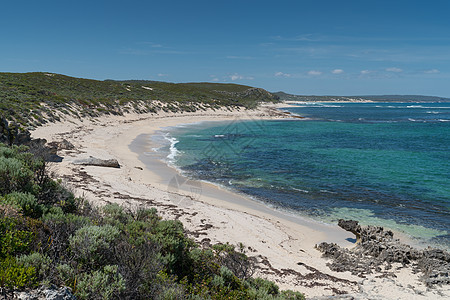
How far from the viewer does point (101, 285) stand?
3.74 m

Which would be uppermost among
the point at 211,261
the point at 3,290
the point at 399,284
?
the point at 3,290

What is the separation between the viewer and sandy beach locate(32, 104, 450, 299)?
7.43 m

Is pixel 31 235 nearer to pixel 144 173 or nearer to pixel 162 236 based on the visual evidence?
pixel 162 236

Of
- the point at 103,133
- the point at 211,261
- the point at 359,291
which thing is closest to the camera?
the point at 211,261

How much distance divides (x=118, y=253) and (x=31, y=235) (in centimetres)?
121

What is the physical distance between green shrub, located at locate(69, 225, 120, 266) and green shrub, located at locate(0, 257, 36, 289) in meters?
0.76

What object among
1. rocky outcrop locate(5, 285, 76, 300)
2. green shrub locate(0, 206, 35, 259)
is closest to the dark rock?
rocky outcrop locate(5, 285, 76, 300)

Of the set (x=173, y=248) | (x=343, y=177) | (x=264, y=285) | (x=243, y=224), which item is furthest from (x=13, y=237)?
(x=343, y=177)

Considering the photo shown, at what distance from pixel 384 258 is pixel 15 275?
9.17m

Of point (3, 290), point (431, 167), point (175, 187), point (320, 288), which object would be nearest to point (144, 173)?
point (175, 187)

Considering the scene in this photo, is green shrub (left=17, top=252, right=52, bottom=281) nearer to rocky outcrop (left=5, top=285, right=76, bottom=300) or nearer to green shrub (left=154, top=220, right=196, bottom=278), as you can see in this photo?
rocky outcrop (left=5, top=285, right=76, bottom=300)

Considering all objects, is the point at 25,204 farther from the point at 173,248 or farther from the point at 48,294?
the point at 173,248

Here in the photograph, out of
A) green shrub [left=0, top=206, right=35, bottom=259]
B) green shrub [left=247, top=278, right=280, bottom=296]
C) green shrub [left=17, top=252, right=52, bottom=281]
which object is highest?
green shrub [left=0, top=206, right=35, bottom=259]

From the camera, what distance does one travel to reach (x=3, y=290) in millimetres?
3131
